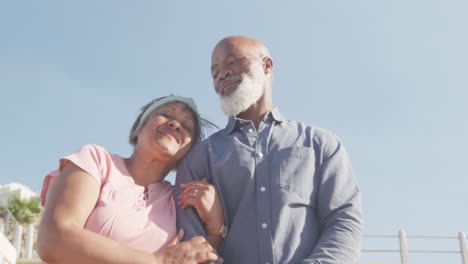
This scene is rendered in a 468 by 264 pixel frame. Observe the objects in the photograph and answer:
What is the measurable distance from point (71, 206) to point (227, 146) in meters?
0.84

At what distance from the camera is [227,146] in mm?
2879

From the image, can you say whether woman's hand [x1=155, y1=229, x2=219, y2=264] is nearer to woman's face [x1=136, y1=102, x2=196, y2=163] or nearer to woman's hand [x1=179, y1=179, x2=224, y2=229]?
woman's hand [x1=179, y1=179, x2=224, y2=229]

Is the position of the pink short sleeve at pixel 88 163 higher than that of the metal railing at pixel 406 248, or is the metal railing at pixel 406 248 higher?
the pink short sleeve at pixel 88 163

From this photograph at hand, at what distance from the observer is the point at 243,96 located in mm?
2994

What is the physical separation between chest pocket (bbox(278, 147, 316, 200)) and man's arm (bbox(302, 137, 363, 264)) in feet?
0.19

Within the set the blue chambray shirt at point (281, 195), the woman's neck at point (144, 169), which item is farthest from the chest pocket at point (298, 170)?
the woman's neck at point (144, 169)

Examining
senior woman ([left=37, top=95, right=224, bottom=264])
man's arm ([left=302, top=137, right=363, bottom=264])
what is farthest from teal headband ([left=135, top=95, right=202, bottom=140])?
man's arm ([left=302, top=137, right=363, bottom=264])

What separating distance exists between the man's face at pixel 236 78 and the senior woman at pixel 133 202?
200 millimetres

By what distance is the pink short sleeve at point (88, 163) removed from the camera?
2547mm

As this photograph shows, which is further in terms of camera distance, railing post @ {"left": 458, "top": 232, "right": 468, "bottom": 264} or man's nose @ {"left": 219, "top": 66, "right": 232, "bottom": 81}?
railing post @ {"left": 458, "top": 232, "right": 468, "bottom": 264}

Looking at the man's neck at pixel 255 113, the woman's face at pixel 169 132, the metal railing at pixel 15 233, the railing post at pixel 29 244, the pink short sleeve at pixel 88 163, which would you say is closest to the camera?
the pink short sleeve at pixel 88 163

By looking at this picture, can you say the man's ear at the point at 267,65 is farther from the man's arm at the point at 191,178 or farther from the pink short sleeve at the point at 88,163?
the pink short sleeve at the point at 88,163

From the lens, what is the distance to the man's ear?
326 centimetres

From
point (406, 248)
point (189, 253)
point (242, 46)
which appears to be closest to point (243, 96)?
point (242, 46)
